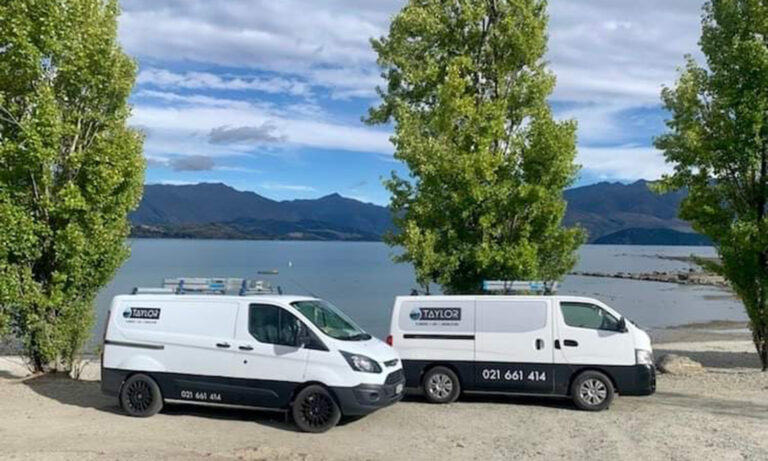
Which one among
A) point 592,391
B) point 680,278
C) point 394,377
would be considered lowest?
point 592,391

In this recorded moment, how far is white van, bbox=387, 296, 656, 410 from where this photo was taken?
12.9m

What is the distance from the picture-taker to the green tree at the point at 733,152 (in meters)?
17.8

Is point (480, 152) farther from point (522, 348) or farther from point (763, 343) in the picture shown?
point (763, 343)

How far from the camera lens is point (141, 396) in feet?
40.4

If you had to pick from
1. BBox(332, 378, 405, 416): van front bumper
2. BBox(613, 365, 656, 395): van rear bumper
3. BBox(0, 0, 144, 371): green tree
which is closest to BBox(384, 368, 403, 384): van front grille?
BBox(332, 378, 405, 416): van front bumper

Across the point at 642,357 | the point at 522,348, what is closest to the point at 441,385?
the point at 522,348

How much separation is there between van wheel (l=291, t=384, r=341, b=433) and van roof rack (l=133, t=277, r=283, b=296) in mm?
2470

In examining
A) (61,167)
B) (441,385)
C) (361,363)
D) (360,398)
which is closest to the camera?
(360,398)

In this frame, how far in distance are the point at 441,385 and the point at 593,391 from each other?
9.63ft

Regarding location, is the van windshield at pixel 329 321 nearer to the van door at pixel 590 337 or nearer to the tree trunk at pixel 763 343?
the van door at pixel 590 337

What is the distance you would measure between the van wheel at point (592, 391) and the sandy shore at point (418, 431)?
0.26 meters

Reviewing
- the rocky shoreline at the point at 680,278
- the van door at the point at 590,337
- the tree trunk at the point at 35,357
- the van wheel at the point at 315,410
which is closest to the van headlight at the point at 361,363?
the van wheel at the point at 315,410

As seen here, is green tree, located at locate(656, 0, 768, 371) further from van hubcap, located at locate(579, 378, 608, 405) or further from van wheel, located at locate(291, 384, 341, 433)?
van wheel, located at locate(291, 384, 341, 433)

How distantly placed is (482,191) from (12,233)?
37.6 feet
